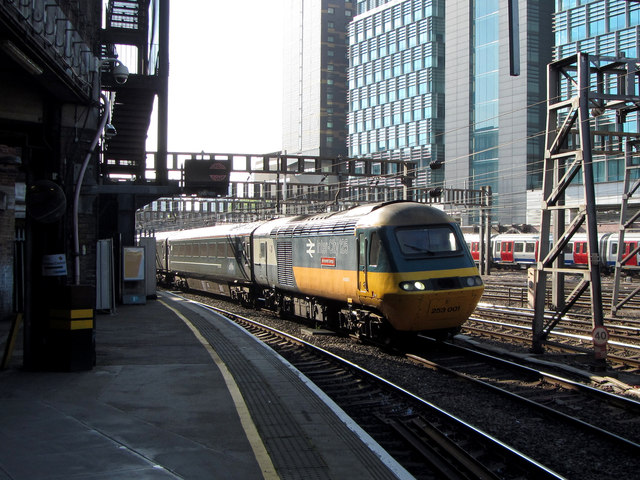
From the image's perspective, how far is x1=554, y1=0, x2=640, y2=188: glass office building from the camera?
49781 mm

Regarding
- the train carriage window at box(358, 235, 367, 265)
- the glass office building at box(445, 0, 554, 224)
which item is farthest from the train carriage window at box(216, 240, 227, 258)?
the glass office building at box(445, 0, 554, 224)

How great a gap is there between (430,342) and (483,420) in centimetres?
599

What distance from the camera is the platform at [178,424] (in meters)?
5.30

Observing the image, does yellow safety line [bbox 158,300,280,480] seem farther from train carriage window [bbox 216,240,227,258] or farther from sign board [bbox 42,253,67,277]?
train carriage window [bbox 216,240,227,258]

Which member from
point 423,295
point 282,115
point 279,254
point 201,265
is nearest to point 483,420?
point 423,295

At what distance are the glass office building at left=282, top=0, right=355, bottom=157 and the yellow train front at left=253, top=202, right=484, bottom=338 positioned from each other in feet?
291

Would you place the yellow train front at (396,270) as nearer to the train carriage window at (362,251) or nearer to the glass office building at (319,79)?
the train carriage window at (362,251)

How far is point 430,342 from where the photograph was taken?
1396cm

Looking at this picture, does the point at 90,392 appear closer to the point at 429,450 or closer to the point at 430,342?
the point at 429,450

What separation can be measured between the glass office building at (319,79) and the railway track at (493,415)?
92.9 metres

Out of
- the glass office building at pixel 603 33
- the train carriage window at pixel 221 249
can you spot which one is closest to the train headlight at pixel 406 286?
the train carriage window at pixel 221 249

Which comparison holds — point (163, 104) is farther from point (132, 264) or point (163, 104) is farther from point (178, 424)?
point (178, 424)

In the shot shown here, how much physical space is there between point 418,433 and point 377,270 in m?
5.14

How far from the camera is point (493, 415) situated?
8195 mm
